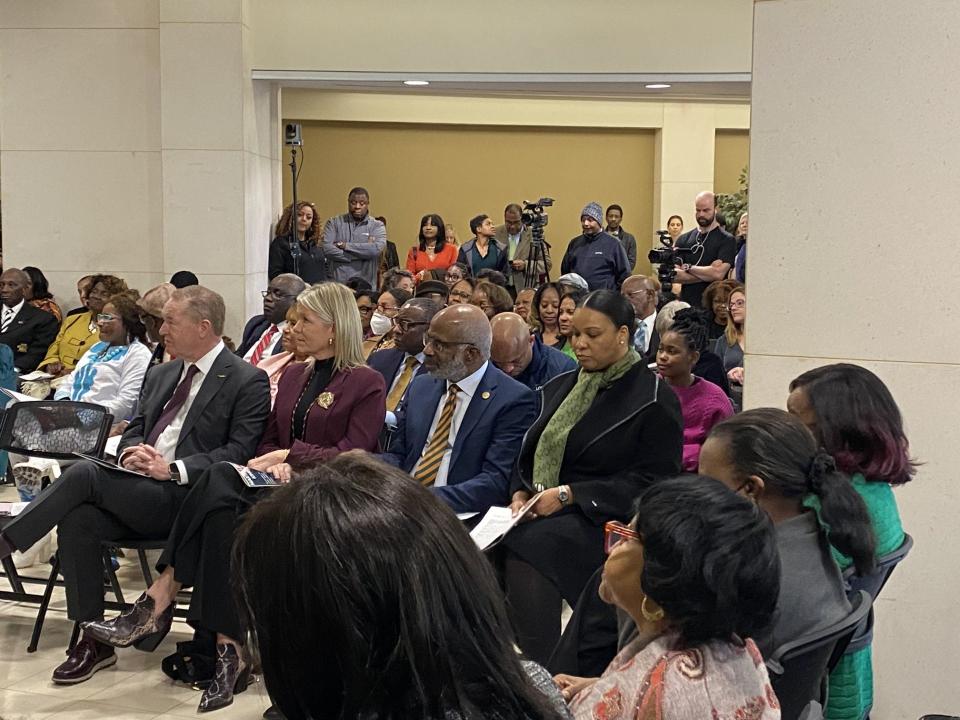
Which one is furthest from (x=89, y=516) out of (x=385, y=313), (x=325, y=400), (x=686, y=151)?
(x=686, y=151)

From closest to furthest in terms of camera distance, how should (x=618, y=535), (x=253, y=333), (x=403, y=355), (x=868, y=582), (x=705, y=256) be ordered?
1. (x=618, y=535)
2. (x=868, y=582)
3. (x=403, y=355)
4. (x=253, y=333)
5. (x=705, y=256)

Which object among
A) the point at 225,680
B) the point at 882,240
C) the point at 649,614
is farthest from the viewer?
the point at 225,680

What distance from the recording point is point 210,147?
8891mm

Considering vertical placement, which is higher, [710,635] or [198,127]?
[198,127]

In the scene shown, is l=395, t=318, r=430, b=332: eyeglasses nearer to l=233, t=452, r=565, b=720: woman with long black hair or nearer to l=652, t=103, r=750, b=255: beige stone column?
l=233, t=452, r=565, b=720: woman with long black hair

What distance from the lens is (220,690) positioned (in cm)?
391

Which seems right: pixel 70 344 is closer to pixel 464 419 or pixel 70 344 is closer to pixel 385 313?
pixel 385 313

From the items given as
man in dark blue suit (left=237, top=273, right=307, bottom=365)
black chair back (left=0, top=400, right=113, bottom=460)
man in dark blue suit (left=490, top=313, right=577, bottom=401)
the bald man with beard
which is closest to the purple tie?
black chair back (left=0, top=400, right=113, bottom=460)

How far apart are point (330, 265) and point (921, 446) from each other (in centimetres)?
674

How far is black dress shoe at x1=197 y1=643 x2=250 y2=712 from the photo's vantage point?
3887mm

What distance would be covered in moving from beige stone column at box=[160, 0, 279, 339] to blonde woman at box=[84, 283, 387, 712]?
465 centimetres

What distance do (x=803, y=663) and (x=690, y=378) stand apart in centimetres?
245

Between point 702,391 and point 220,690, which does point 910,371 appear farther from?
point 220,690

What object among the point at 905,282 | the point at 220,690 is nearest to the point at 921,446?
the point at 905,282
